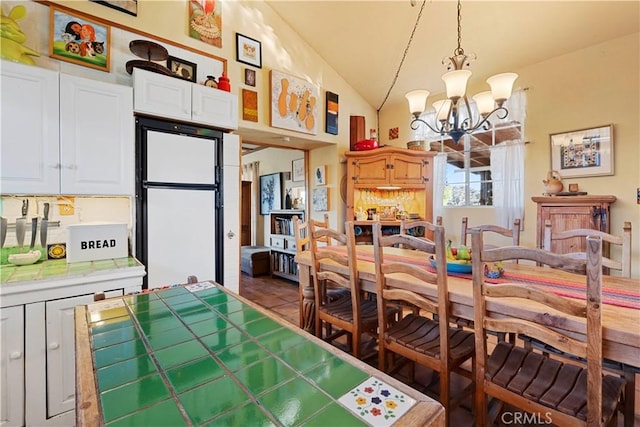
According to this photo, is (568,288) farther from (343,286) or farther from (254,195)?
(254,195)

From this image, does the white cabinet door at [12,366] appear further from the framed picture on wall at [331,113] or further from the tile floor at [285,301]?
the framed picture on wall at [331,113]

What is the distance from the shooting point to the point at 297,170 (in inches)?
200

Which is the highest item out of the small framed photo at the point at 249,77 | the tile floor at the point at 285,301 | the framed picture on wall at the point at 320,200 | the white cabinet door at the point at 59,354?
the small framed photo at the point at 249,77

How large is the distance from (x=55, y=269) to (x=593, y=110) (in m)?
4.89

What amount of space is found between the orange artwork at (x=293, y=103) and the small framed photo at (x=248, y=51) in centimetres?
23

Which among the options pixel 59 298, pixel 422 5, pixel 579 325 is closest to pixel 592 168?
pixel 422 5

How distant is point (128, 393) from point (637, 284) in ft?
7.59

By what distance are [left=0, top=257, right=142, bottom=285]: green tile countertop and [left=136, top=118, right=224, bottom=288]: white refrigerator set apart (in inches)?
12.7

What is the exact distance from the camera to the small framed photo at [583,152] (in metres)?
3.05

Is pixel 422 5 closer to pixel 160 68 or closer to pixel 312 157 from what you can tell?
pixel 312 157

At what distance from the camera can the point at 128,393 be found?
2.14 ft

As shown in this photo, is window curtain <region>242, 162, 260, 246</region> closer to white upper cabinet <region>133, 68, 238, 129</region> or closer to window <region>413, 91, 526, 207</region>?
window <region>413, 91, 526, 207</region>

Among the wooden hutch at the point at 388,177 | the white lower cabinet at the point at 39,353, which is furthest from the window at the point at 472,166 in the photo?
the white lower cabinet at the point at 39,353

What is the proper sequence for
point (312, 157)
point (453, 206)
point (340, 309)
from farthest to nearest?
1. point (312, 157)
2. point (453, 206)
3. point (340, 309)
